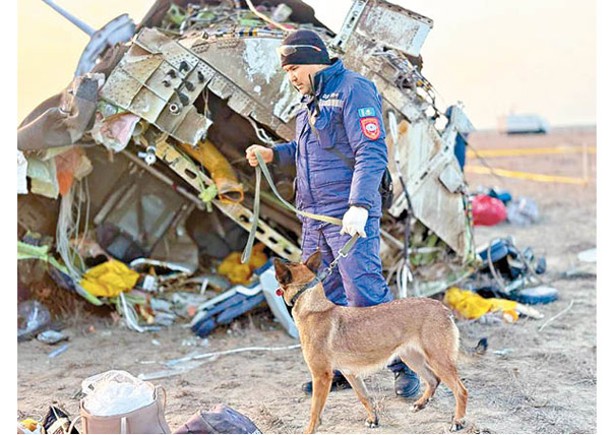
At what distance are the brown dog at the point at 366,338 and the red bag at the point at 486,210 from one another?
674cm

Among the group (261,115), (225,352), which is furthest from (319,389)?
(261,115)

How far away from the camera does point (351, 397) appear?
470 cm

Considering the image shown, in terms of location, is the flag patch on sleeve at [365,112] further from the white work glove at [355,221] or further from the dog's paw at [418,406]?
the dog's paw at [418,406]

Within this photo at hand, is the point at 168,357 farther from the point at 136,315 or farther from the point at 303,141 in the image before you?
the point at 303,141

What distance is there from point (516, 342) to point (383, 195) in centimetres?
211

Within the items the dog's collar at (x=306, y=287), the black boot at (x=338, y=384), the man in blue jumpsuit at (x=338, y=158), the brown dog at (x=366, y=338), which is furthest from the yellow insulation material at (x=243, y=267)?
the dog's collar at (x=306, y=287)

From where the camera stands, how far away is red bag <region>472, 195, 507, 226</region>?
10523 mm

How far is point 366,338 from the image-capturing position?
3.89 meters

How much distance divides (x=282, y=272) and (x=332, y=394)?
1.41m

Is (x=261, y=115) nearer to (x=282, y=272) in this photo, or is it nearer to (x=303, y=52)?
(x=303, y=52)

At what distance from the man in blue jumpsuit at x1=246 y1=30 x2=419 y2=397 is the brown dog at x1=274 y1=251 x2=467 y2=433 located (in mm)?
210

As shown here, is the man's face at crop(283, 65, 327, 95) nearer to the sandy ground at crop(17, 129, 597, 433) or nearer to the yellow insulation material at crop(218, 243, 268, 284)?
the sandy ground at crop(17, 129, 597, 433)

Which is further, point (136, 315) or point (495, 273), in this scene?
point (495, 273)
